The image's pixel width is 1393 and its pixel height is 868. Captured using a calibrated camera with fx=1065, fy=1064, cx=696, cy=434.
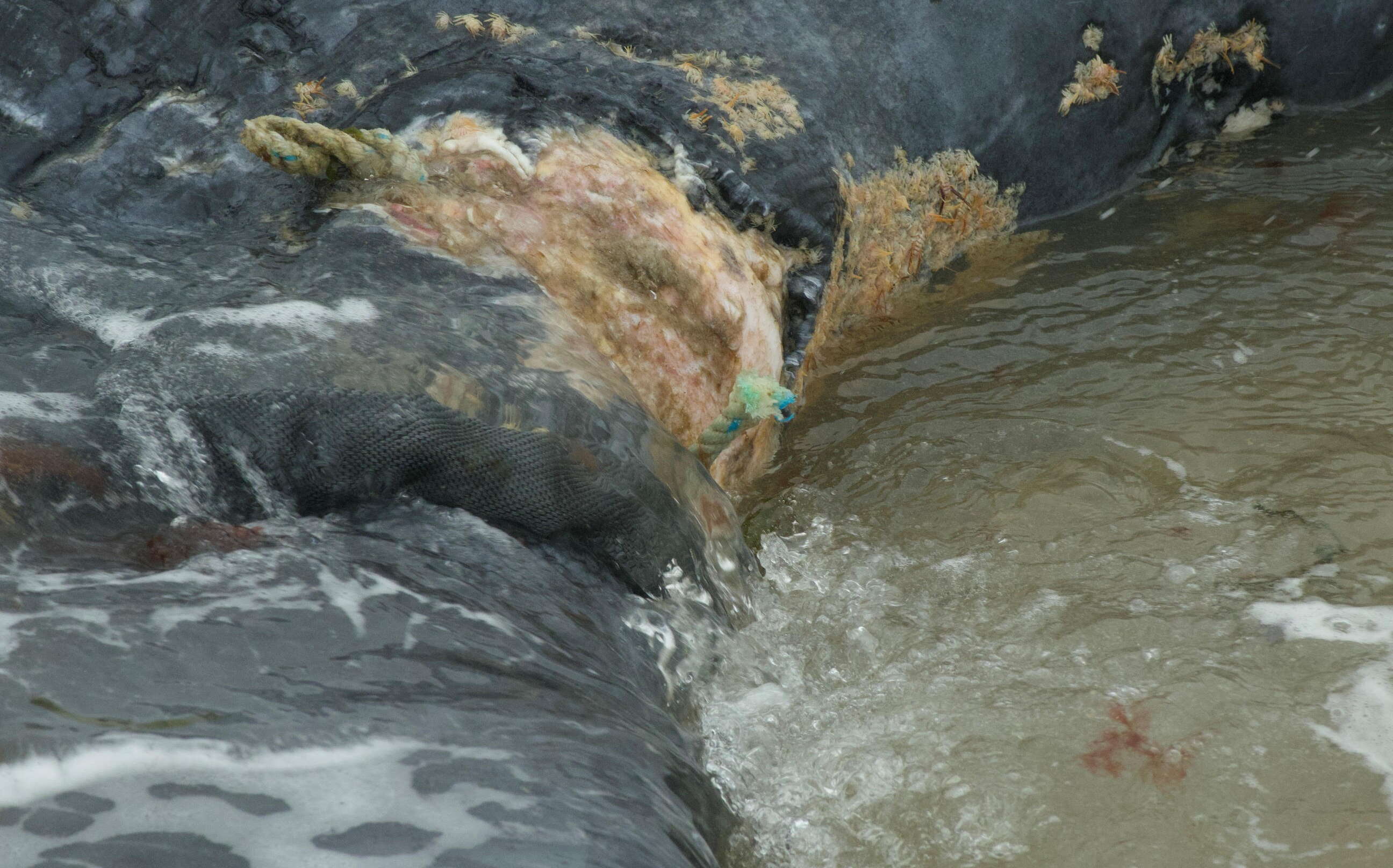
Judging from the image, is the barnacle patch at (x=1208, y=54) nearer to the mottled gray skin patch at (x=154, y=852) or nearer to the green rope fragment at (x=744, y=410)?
the green rope fragment at (x=744, y=410)

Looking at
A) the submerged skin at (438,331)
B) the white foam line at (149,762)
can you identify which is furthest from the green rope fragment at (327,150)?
the white foam line at (149,762)

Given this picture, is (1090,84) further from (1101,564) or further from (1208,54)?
(1101,564)

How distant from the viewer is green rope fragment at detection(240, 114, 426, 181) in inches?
110

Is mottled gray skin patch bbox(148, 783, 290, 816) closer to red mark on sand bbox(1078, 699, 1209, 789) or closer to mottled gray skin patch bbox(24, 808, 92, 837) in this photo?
mottled gray skin patch bbox(24, 808, 92, 837)

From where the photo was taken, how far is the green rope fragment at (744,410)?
289 centimetres

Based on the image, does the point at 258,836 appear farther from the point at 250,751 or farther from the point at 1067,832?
the point at 1067,832

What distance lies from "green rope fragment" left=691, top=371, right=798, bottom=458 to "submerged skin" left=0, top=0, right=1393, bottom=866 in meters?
0.06

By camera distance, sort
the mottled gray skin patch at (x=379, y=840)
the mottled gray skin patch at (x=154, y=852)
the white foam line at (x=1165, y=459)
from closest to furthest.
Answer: the mottled gray skin patch at (x=154, y=852)
the mottled gray skin patch at (x=379, y=840)
the white foam line at (x=1165, y=459)

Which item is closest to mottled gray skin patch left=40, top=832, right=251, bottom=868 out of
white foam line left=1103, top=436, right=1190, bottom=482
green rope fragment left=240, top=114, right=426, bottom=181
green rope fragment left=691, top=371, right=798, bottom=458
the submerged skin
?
the submerged skin

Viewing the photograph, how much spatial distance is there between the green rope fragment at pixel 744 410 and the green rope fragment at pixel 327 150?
104cm

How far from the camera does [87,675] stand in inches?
60.7

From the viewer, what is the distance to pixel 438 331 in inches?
95.2

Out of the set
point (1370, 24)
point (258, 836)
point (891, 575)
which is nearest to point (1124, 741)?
point (891, 575)

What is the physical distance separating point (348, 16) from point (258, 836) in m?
2.74
